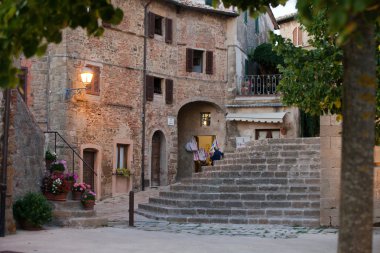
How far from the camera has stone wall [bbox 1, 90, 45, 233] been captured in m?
12.0

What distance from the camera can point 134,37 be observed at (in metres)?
24.7

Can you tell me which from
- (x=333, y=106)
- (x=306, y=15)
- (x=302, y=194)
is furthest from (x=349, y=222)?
(x=302, y=194)

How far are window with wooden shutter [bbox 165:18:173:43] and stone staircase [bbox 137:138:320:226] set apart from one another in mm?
8264

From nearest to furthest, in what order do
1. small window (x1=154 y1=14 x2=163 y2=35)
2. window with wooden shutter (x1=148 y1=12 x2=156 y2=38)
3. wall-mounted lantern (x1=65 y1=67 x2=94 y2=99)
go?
1. wall-mounted lantern (x1=65 y1=67 x2=94 y2=99)
2. window with wooden shutter (x1=148 y1=12 x2=156 y2=38)
3. small window (x1=154 y1=14 x2=163 y2=35)

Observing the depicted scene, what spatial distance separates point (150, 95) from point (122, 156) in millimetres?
2795

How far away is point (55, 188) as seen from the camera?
45.9 feet

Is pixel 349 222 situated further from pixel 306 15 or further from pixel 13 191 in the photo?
pixel 13 191

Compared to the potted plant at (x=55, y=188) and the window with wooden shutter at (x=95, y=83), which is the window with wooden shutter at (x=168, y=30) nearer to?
the window with wooden shutter at (x=95, y=83)

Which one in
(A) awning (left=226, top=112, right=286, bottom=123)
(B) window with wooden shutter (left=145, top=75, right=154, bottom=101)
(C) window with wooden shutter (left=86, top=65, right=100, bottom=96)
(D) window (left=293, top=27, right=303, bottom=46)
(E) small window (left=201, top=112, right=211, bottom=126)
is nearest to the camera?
(C) window with wooden shutter (left=86, top=65, right=100, bottom=96)

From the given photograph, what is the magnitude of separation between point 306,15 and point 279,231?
9.60 metres

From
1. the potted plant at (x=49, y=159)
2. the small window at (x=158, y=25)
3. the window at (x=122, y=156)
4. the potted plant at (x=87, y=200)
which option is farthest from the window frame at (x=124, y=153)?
the potted plant at (x=87, y=200)

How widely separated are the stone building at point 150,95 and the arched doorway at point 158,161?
0.04m

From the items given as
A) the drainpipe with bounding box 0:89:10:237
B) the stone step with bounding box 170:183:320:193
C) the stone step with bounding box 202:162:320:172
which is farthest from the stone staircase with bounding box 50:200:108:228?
the stone step with bounding box 202:162:320:172

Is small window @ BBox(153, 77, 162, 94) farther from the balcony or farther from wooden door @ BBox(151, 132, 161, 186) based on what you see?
the balcony
